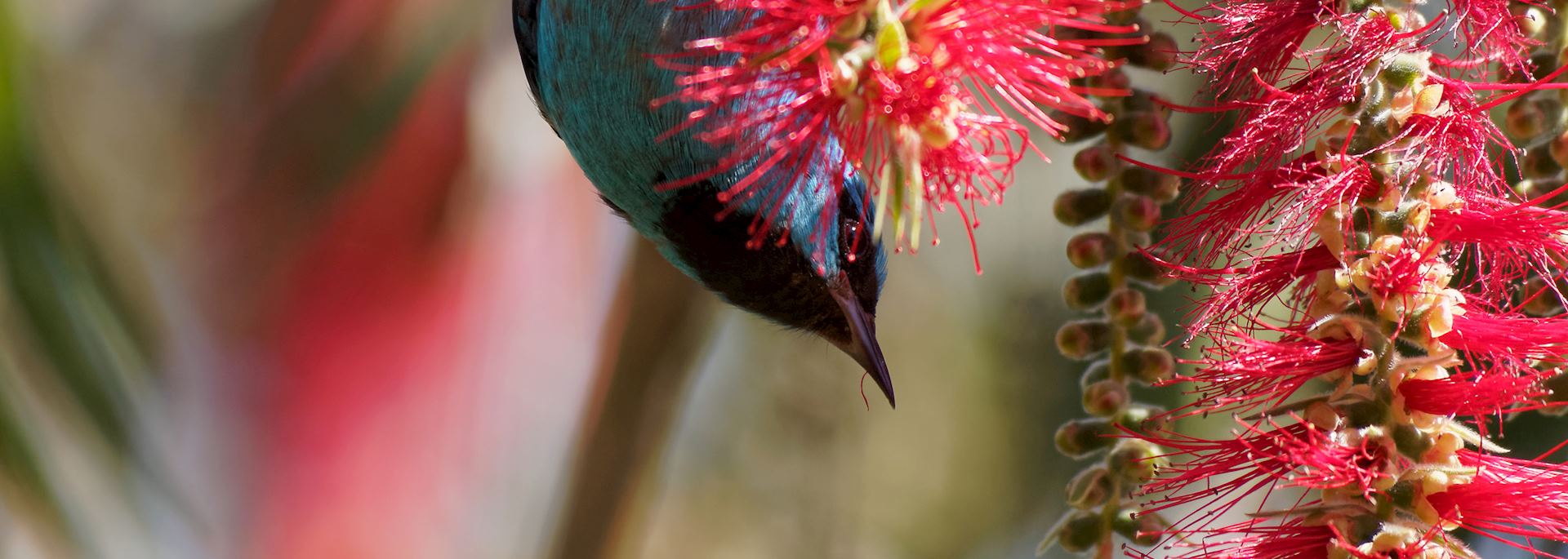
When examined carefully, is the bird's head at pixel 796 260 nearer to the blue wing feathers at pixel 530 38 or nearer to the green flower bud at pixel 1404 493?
the blue wing feathers at pixel 530 38

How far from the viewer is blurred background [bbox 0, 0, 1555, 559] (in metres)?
0.88

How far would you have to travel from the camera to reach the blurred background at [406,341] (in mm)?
882

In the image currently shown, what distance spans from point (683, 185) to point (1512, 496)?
1.14ft

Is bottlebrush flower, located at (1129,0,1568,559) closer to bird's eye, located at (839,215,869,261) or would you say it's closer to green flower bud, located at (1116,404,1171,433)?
Answer: green flower bud, located at (1116,404,1171,433)

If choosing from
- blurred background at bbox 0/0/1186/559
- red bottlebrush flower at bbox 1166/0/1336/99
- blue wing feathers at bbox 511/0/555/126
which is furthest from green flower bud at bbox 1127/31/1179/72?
blurred background at bbox 0/0/1186/559

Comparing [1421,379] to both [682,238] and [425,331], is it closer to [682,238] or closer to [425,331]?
[682,238]

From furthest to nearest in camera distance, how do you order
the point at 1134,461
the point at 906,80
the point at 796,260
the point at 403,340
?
the point at 403,340 → the point at 796,260 → the point at 1134,461 → the point at 906,80

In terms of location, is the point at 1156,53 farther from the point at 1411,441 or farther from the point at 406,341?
the point at 406,341

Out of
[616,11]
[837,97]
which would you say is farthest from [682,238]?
[837,97]

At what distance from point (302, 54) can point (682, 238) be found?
54 centimetres

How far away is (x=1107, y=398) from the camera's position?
1.48 ft

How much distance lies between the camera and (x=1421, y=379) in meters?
0.34

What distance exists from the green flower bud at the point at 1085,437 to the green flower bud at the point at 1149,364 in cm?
2

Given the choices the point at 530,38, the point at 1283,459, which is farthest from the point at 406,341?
Answer: the point at 1283,459
